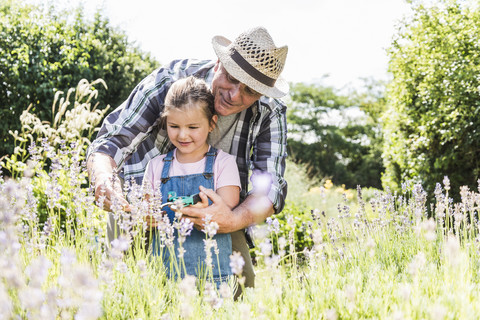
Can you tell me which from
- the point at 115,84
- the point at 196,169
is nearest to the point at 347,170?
the point at 115,84

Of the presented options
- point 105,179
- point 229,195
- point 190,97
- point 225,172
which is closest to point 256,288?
point 229,195

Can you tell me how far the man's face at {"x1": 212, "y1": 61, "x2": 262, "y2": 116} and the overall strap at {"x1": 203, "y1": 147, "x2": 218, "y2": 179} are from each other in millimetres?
298

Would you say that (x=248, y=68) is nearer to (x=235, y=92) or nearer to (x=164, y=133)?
(x=235, y=92)

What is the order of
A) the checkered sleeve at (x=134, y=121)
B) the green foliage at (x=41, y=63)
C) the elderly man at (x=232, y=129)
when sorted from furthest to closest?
the green foliage at (x=41, y=63) < the checkered sleeve at (x=134, y=121) < the elderly man at (x=232, y=129)

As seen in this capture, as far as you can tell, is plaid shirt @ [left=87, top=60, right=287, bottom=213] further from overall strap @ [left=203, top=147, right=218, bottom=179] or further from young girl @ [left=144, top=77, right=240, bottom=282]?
overall strap @ [left=203, top=147, right=218, bottom=179]

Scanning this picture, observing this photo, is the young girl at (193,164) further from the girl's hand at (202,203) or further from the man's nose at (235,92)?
the girl's hand at (202,203)

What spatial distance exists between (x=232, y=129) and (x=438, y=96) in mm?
4504

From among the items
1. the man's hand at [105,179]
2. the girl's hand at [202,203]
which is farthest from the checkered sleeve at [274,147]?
the man's hand at [105,179]

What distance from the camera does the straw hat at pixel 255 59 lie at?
2.88 metres

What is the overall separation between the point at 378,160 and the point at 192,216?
69.3ft

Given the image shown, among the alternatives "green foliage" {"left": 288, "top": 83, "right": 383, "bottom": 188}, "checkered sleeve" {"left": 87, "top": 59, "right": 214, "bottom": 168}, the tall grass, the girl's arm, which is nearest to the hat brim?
"checkered sleeve" {"left": 87, "top": 59, "right": 214, "bottom": 168}

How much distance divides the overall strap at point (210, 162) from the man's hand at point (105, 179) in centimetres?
62

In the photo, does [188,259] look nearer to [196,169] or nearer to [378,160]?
[196,169]

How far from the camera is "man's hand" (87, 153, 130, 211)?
2.38 m
